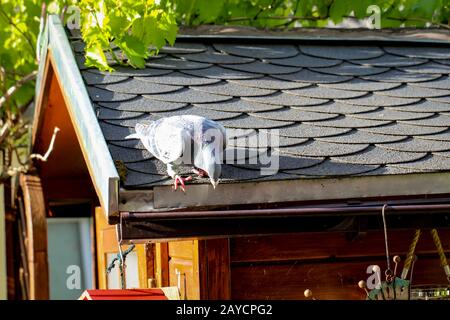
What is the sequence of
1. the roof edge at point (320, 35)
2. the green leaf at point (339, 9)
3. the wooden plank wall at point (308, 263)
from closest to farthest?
the wooden plank wall at point (308, 263), the roof edge at point (320, 35), the green leaf at point (339, 9)

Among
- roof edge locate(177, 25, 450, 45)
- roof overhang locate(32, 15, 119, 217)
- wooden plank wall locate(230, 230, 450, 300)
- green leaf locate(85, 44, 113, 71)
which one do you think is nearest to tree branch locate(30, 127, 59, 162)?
roof overhang locate(32, 15, 119, 217)

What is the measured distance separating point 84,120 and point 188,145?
64 centimetres

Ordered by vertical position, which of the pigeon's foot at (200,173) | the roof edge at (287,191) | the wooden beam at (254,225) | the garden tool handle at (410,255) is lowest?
the garden tool handle at (410,255)

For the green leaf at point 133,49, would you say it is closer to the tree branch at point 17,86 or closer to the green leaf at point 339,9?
the green leaf at point 339,9

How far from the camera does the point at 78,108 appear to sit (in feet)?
14.5

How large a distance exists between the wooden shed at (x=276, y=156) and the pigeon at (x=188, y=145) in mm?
67

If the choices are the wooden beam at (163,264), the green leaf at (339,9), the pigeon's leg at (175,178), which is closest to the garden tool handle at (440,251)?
the pigeon's leg at (175,178)

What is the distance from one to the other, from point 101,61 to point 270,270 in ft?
4.56

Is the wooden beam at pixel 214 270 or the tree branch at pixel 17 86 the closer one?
the wooden beam at pixel 214 270

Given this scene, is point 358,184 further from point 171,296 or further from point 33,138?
point 33,138

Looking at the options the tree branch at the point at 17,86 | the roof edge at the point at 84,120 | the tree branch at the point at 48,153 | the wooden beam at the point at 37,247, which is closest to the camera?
the roof edge at the point at 84,120

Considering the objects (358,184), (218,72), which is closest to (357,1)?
(218,72)

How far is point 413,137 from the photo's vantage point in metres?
4.52

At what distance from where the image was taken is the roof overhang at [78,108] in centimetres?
377
